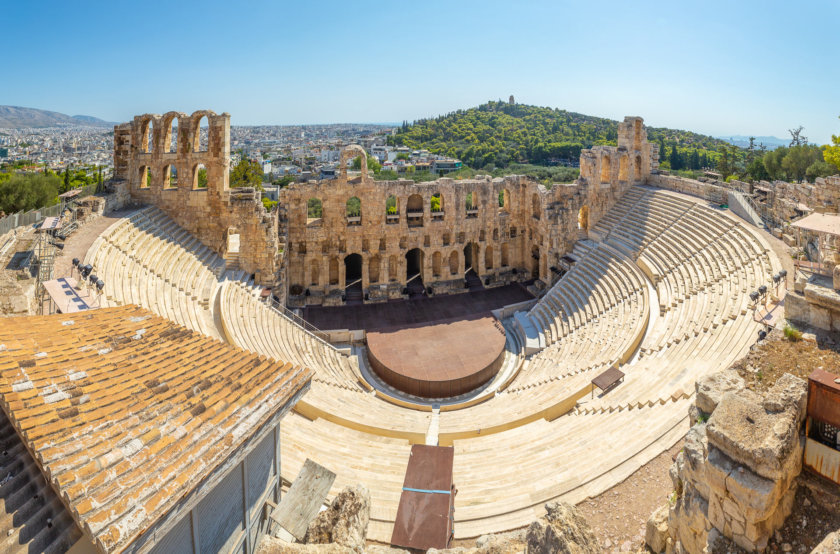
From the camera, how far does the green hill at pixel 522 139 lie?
301ft

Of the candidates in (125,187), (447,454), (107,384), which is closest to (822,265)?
(447,454)

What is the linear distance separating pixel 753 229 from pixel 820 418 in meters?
18.5

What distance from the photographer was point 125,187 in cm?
2336

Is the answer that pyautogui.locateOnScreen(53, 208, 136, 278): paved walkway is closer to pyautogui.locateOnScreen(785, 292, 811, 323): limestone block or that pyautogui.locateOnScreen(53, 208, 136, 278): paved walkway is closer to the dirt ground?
the dirt ground

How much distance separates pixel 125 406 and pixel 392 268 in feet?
78.7

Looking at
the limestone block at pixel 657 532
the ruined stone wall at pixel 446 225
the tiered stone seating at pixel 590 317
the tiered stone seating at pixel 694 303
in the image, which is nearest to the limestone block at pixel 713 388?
the limestone block at pixel 657 532

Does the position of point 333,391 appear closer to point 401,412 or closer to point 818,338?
point 401,412

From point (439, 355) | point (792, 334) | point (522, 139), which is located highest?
point (522, 139)

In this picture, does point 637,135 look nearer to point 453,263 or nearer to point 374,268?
point 453,263

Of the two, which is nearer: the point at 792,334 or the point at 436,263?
the point at 792,334

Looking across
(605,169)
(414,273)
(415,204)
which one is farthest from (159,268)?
(605,169)

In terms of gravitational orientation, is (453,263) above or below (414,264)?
above

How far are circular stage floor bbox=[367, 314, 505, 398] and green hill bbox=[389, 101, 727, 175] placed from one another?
66.2m

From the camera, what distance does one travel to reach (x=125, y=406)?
6777 mm
